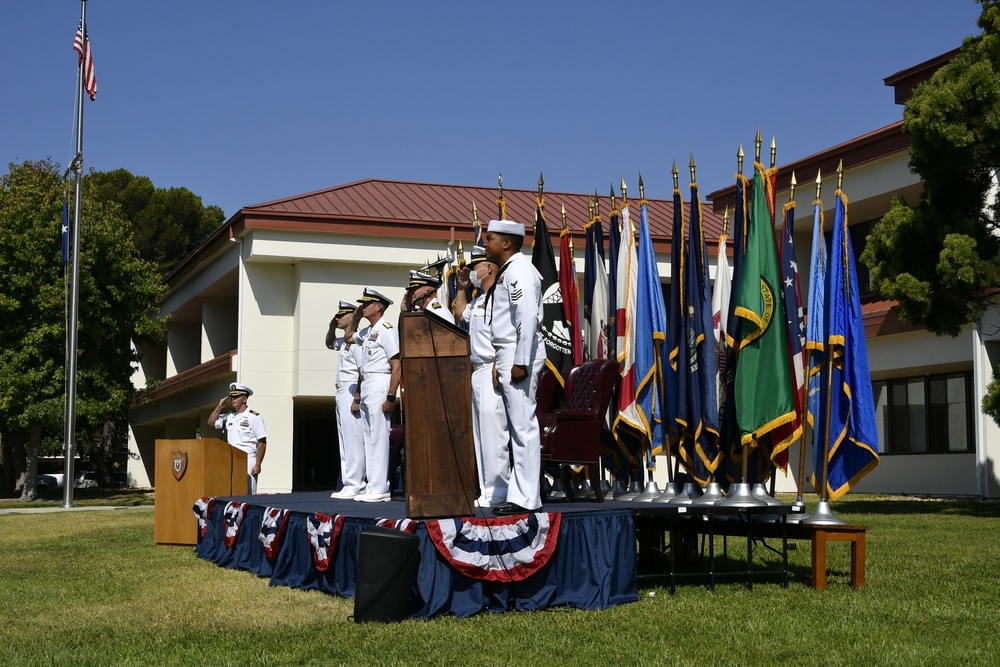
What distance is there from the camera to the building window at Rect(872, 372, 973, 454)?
25.2 m

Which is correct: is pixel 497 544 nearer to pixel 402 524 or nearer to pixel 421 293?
pixel 402 524

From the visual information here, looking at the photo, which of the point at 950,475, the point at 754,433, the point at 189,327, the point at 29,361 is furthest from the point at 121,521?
the point at 189,327

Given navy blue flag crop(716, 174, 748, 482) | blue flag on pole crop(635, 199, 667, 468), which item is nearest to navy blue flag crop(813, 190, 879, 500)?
navy blue flag crop(716, 174, 748, 482)

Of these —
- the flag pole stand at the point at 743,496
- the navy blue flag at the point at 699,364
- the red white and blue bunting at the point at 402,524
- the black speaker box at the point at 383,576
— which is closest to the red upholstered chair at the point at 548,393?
the navy blue flag at the point at 699,364

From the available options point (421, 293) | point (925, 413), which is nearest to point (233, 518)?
point (421, 293)

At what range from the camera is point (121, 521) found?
62.1 feet

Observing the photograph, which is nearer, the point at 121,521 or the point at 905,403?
the point at 121,521

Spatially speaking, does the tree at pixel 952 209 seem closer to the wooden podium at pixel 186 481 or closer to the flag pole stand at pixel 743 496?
the flag pole stand at pixel 743 496

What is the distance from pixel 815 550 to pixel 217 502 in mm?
6354

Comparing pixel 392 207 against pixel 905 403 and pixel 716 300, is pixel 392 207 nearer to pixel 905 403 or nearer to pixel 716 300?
pixel 905 403

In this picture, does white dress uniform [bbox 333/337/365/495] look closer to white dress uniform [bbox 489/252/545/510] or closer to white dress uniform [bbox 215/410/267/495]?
white dress uniform [bbox 215/410/267/495]

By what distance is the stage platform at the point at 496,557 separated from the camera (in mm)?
7168

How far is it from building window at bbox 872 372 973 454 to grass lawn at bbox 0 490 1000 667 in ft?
51.6

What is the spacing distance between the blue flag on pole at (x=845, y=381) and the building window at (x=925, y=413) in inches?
623
